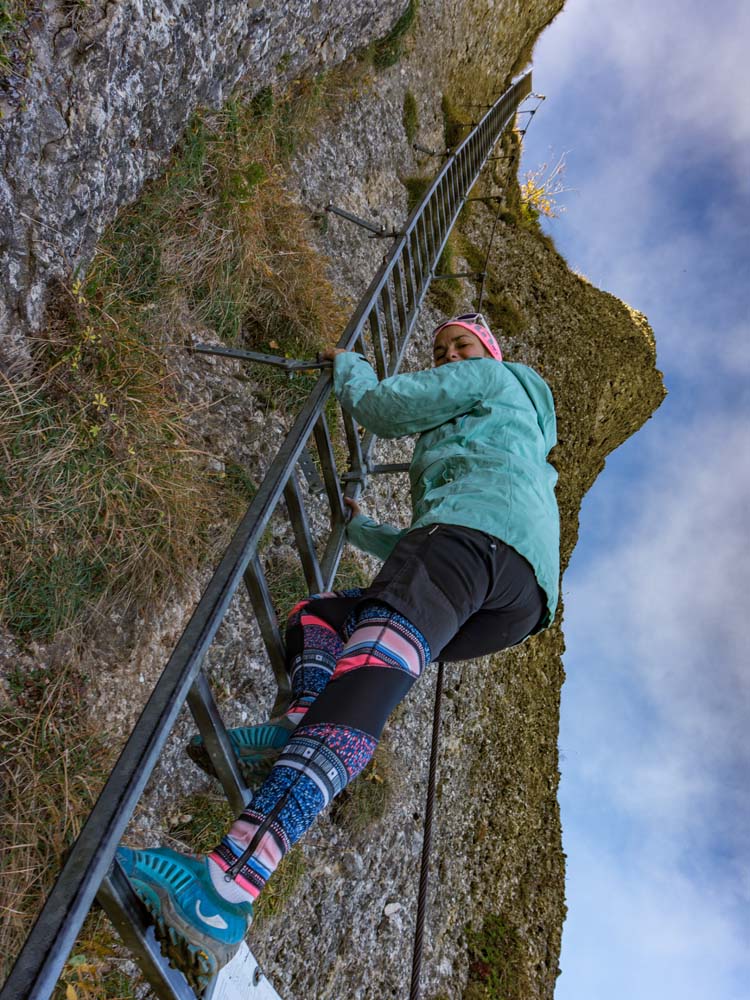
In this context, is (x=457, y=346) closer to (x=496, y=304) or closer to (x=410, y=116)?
(x=410, y=116)

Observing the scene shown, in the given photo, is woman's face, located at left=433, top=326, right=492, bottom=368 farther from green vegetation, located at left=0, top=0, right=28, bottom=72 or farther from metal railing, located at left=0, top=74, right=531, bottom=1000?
green vegetation, located at left=0, top=0, right=28, bottom=72

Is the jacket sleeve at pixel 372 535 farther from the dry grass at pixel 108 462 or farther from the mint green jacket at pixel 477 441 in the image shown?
the dry grass at pixel 108 462

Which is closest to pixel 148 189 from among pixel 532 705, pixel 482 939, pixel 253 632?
pixel 253 632

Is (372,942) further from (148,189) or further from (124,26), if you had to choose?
(124,26)

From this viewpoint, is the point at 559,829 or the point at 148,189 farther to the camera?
the point at 559,829

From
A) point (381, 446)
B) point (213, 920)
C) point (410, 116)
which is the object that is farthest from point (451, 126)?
point (213, 920)

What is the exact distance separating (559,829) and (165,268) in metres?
6.77

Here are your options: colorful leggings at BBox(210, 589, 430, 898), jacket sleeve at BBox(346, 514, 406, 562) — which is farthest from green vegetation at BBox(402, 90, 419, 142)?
colorful leggings at BBox(210, 589, 430, 898)

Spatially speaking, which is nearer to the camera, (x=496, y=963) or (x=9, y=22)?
(x=9, y=22)

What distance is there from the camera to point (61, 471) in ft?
8.38

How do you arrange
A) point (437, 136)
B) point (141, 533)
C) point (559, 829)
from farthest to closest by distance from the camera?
point (437, 136), point (559, 829), point (141, 533)

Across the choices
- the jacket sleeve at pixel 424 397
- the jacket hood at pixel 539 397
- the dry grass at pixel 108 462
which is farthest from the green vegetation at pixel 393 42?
the jacket sleeve at pixel 424 397

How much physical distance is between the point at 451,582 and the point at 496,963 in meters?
4.73

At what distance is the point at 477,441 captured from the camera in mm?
2367
